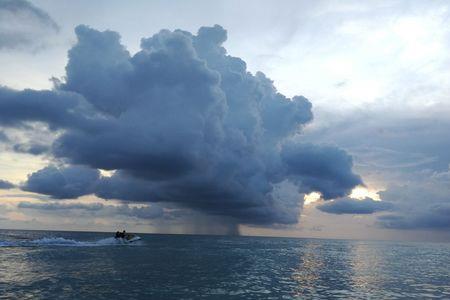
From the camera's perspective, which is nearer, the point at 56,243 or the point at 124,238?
the point at 56,243

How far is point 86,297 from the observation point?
3791cm

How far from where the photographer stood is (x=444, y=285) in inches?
2255

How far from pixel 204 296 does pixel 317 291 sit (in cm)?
1466

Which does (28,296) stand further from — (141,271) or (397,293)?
(397,293)

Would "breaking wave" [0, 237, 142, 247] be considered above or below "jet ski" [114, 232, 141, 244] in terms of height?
below

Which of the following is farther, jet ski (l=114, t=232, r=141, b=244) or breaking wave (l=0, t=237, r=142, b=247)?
jet ski (l=114, t=232, r=141, b=244)

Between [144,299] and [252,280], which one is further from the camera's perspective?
[252,280]

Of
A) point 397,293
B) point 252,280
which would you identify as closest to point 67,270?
point 252,280

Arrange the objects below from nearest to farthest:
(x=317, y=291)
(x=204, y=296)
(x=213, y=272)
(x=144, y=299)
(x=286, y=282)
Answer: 1. (x=144, y=299)
2. (x=204, y=296)
3. (x=317, y=291)
4. (x=286, y=282)
5. (x=213, y=272)

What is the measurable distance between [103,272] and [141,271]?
5417 mm

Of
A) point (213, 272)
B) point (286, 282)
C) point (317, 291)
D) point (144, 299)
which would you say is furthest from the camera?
point (213, 272)

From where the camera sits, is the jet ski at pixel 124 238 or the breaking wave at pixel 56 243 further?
the jet ski at pixel 124 238

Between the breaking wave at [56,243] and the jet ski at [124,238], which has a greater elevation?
the jet ski at [124,238]

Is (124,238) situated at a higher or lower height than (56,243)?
higher
